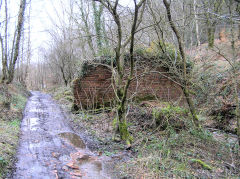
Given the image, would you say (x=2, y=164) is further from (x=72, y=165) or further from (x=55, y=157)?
(x=72, y=165)

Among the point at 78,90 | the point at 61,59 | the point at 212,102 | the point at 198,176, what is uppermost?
the point at 61,59

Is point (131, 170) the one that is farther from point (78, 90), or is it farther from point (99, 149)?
Result: point (78, 90)

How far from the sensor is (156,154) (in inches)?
201

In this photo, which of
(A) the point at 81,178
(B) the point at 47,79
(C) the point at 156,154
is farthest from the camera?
(B) the point at 47,79

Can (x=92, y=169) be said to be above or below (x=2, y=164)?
below

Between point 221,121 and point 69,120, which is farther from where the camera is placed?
point 69,120

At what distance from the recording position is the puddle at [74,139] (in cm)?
659

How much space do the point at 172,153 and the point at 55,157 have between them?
327cm

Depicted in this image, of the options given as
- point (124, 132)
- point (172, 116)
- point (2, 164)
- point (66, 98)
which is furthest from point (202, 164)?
point (66, 98)

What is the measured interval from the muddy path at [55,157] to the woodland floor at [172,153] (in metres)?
0.55

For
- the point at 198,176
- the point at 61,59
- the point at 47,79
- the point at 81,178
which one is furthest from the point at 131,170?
the point at 47,79

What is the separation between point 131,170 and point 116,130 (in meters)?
2.37

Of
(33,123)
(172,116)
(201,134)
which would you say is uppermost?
(172,116)

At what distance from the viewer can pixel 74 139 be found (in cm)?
718
